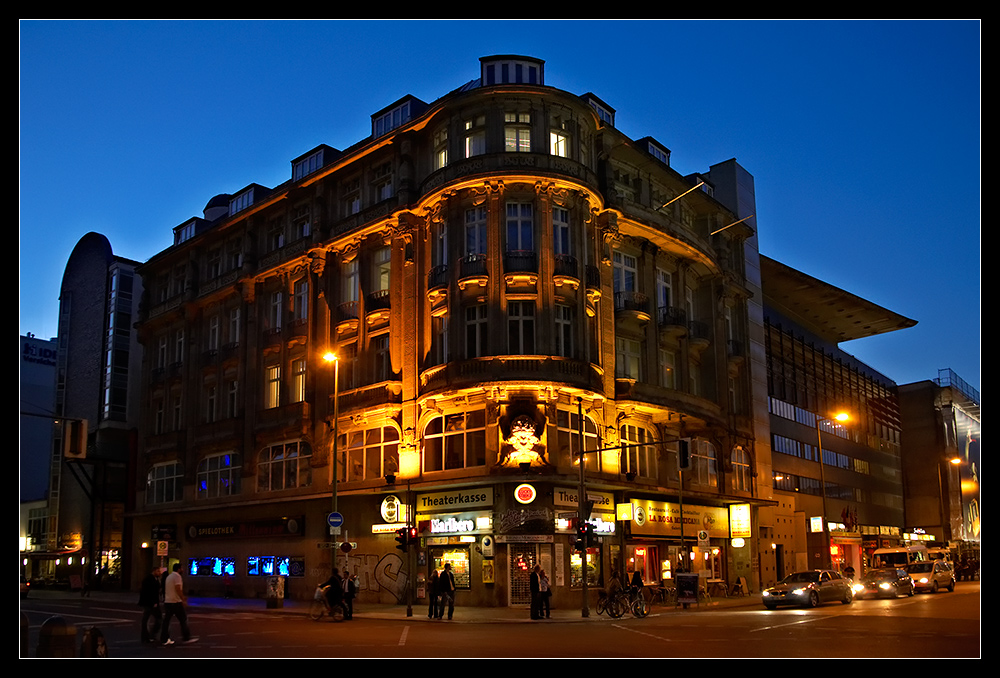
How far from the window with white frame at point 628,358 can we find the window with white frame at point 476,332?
25.9ft

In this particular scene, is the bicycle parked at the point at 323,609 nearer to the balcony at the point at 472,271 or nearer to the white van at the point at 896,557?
the balcony at the point at 472,271

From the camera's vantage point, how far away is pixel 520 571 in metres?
37.2

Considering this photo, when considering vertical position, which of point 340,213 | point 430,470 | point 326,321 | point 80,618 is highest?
point 340,213

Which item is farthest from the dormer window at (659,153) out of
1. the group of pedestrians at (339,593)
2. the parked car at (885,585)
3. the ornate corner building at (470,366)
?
the group of pedestrians at (339,593)

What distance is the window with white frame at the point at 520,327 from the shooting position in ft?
129

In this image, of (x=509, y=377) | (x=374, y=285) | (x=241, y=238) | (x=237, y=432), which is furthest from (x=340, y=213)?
(x=509, y=377)

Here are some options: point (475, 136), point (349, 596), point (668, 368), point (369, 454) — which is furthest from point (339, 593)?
point (668, 368)

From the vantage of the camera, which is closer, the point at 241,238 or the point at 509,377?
the point at 509,377

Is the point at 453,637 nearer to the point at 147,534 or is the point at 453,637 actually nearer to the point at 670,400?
the point at 670,400

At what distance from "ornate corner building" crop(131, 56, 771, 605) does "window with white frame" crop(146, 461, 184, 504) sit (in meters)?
0.18

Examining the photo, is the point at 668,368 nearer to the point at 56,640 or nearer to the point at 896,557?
the point at 896,557

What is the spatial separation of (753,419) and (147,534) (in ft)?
124

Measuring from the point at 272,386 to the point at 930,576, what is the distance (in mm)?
36440

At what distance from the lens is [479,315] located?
40062 millimetres
